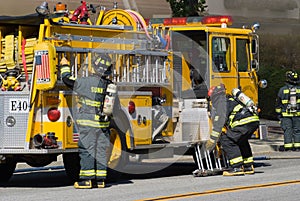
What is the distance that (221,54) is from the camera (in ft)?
48.7

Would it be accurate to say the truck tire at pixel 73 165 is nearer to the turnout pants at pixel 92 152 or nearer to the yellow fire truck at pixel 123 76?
the yellow fire truck at pixel 123 76

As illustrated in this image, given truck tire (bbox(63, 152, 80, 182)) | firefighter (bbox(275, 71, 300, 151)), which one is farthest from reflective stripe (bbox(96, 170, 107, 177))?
firefighter (bbox(275, 71, 300, 151))

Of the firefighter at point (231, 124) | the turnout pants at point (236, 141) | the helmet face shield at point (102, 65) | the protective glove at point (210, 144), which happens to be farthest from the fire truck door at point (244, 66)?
the helmet face shield at point (102, 65)

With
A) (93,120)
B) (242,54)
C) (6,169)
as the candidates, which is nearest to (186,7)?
(242,54)

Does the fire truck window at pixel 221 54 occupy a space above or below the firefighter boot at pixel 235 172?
above

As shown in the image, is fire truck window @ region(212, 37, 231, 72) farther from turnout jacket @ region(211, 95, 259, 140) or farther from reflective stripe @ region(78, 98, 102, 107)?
reflective stripe @ region(78, 98, 102, 107)

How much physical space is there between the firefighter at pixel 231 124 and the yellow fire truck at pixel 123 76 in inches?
12.7

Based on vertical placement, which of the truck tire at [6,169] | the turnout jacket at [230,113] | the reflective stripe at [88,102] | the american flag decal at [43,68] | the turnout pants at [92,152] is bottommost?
the truck tire at [6,169]

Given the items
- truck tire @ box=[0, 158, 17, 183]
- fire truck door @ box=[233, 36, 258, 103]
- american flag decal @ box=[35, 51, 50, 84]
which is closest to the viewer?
american flag decal @ box=[35, 51, 50, 84]

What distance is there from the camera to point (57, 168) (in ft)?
51.5

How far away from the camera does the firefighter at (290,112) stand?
18825mm

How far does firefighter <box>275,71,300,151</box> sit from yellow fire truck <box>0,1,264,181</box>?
3.57 metres

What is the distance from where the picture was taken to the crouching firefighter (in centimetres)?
1212

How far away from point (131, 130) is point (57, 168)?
10.5ft
